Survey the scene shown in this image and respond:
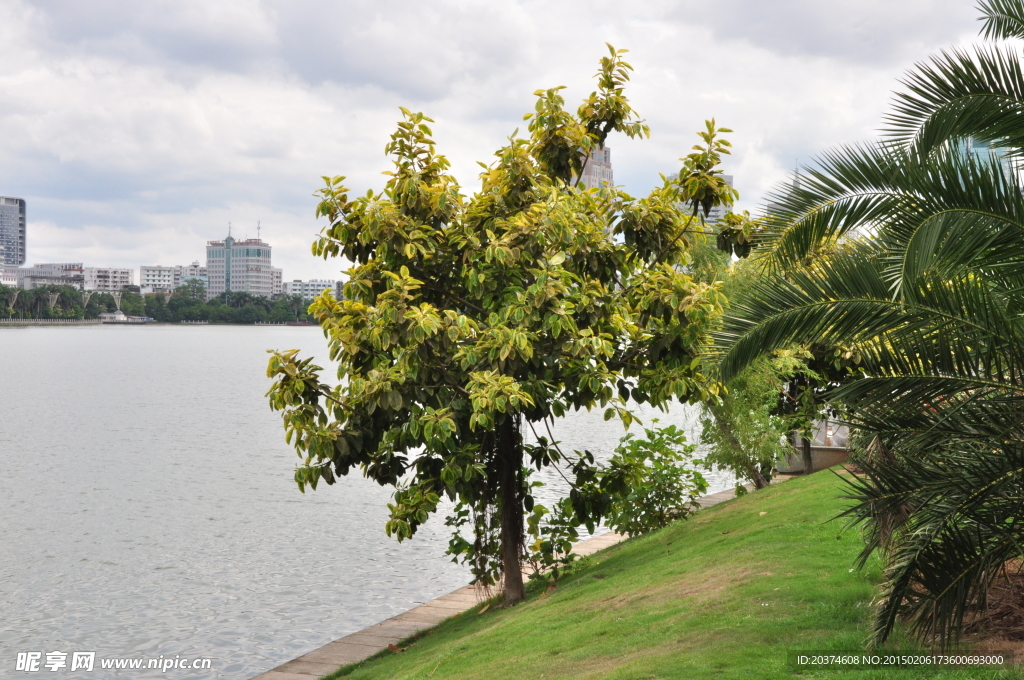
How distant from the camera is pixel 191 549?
67.9 feet

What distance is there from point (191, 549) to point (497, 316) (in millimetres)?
13137

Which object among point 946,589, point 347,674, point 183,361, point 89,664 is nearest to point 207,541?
point 89,664

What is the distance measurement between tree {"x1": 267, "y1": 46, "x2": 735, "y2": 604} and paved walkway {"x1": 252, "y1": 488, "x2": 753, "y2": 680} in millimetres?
1434

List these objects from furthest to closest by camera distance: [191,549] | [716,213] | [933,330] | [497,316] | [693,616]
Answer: [191,549]
[716,213]
[497,316]
[693,616]
[933,330]

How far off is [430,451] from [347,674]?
2734 millimetres

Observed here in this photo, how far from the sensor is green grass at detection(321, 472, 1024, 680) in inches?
271

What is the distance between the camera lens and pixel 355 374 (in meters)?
11.2

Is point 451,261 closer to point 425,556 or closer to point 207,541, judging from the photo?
point 425,556

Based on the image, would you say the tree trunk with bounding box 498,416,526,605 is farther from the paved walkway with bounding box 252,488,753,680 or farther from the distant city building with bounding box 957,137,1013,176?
the distant city building with bounding box 957,137,1013,176

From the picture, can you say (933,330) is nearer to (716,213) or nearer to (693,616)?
(693,616)

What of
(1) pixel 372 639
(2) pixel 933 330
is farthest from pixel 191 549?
(2) pixel 933 330

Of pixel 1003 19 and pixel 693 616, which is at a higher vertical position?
pixel 1003 19

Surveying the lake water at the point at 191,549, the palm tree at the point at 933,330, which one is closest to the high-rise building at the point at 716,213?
the palm tree at the point at 933,330

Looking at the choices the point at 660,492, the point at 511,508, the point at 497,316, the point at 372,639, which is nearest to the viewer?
the point at 497,316
